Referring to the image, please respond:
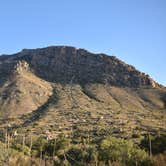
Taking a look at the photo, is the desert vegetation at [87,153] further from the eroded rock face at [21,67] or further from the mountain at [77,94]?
the eroded rock face at [21,67]

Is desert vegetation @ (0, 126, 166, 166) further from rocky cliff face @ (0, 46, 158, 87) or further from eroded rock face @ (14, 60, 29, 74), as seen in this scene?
rocky cliff face @ (0, 46, 158, 87)

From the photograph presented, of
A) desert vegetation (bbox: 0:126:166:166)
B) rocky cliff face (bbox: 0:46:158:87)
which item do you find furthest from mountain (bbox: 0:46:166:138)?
desert vegetation (bbox: 0:126:166:166)

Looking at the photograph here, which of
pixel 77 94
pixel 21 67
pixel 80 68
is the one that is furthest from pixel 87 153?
pixel 80 68

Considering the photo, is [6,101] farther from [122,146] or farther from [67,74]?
[122,146]

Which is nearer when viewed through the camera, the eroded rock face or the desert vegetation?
the desert vegetation

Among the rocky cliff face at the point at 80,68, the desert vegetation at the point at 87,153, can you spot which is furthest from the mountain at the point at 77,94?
the desert vegetation at the point at 87,153

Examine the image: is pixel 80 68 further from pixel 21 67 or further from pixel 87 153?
pixel 87 153

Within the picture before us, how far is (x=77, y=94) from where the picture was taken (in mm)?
113375

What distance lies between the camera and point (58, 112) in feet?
304

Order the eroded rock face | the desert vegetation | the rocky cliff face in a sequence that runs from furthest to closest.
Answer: the rocky cliff face < the eroded rock face < the desert vegetation

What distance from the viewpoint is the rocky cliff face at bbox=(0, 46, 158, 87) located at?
420 ft

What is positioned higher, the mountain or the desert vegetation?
the mountain

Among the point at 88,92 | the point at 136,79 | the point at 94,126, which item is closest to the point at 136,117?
the point at 94,126

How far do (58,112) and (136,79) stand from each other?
142 feet
